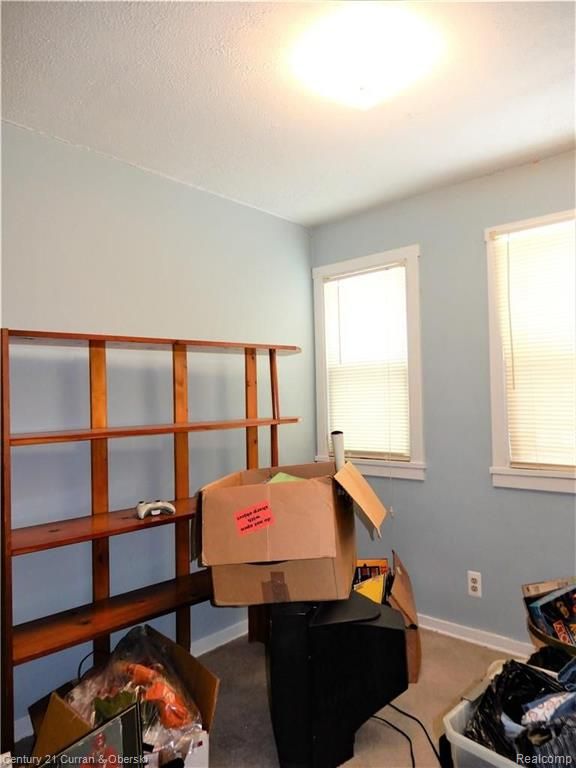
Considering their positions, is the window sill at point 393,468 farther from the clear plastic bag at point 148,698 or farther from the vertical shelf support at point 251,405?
the clear plastic bag at point 148,698

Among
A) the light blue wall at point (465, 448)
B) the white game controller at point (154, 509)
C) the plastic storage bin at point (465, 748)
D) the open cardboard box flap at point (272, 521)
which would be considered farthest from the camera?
the light blue wall at point (465, 448)

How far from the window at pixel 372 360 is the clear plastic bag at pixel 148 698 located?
1.67m

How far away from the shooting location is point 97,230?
234 centimetres

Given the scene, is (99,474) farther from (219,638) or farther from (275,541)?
(219,638)

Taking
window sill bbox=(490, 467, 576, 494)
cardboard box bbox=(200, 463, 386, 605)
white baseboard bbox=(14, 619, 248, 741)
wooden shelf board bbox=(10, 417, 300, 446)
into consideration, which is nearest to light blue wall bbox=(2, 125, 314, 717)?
white baseboard bbox=(14, 619, 248, 741)

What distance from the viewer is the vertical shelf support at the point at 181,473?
7.79 feet

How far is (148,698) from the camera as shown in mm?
1712

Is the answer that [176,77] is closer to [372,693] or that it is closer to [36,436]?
[36,436]

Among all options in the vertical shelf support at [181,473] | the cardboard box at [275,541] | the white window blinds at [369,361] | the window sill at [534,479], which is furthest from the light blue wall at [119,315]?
the window sill at [534,479]

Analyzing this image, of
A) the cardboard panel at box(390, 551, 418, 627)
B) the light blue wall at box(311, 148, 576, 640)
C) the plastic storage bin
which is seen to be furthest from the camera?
the light blue wall at box(311, 148, 576, 640)

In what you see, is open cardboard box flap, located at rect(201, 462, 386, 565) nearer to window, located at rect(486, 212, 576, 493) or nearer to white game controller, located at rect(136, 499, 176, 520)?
white game controller, located at rect(136, 499, 176, 520)

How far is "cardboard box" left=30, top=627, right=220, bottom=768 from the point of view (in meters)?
1.52

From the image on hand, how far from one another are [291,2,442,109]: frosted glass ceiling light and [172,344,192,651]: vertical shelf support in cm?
124

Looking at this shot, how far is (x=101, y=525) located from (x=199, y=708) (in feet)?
2.45
